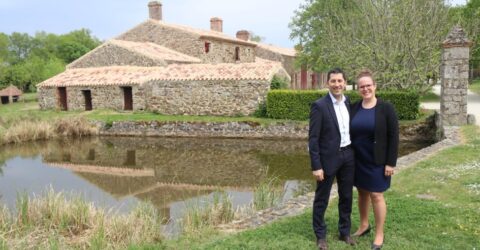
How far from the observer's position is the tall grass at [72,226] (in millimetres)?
5805

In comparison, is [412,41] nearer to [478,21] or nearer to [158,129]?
[478,21]

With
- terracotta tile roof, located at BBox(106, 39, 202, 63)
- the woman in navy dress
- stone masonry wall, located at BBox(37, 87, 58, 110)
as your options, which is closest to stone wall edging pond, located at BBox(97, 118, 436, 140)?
stone masonry wall, located at BBox(37, 87, 58, 110)

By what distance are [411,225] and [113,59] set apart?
24.2m

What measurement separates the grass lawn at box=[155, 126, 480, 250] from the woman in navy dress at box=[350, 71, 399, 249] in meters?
0.56

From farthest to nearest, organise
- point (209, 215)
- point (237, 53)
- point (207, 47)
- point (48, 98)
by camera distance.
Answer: point (237, 53), point (207, 47), point (48, 98), point (209, 215)

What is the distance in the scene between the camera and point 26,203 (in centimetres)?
701

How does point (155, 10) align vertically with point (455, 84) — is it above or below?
above

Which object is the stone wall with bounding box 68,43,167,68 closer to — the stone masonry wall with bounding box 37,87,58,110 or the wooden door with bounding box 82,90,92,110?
the wooden door with bounding box 82,90,92,110

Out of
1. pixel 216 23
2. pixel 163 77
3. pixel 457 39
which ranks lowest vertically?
pixel 163 77

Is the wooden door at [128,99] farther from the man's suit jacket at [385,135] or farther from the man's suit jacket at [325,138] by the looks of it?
the man's suit jacket at [385,135]

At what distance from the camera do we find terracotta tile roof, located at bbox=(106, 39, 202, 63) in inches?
993

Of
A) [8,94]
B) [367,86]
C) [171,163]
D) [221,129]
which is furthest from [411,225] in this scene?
[8,94]

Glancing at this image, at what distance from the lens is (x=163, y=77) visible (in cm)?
2141

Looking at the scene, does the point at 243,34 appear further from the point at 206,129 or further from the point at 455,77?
the point at 455,77
